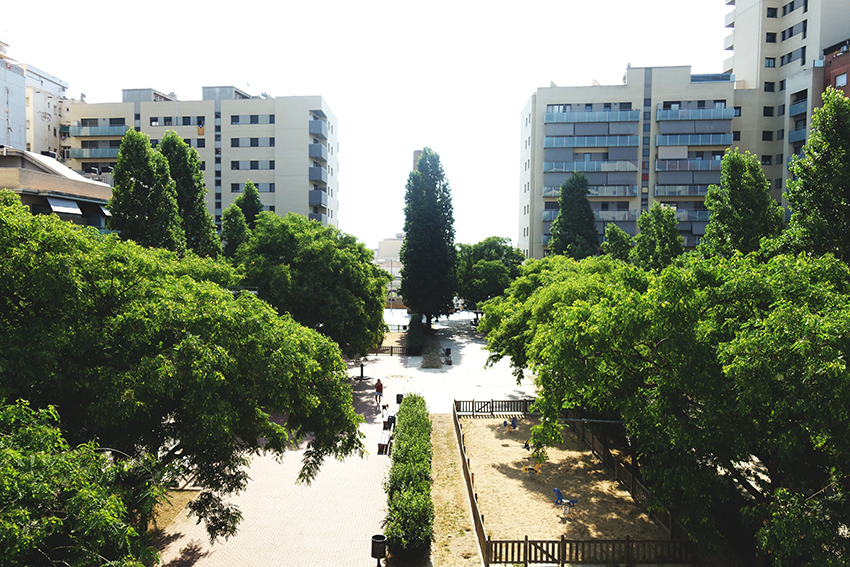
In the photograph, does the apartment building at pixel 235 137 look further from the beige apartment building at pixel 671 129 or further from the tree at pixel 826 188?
the tree at pixel 826 188

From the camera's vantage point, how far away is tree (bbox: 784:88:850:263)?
1861 centimetres

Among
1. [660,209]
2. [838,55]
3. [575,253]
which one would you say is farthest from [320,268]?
[838,55]

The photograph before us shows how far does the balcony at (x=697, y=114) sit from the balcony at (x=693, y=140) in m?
1.89

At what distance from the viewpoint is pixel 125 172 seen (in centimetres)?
2698

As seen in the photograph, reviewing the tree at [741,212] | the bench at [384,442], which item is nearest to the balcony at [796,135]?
the tree at [741,212]

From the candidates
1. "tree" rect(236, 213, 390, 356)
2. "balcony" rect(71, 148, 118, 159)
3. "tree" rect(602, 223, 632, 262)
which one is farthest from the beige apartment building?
"balcony" rect(71, 148, 118, 159)

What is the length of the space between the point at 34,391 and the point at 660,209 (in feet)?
120

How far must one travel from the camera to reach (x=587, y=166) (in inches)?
2398

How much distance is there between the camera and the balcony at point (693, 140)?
58562 mm

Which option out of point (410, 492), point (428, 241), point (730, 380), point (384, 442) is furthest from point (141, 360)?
point (428, 241)

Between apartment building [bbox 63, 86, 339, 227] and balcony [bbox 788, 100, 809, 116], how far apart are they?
51.9m

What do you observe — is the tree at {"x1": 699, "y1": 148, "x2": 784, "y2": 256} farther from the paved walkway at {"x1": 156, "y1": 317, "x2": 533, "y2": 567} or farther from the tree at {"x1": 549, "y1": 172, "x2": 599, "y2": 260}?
the tree at {"x1": 549, "y1": 172, "x2": 599, "y2": 260}

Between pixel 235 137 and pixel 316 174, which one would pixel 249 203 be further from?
pixel 235 137

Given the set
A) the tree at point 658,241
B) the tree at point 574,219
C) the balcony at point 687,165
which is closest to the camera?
the tree at point 658,241
